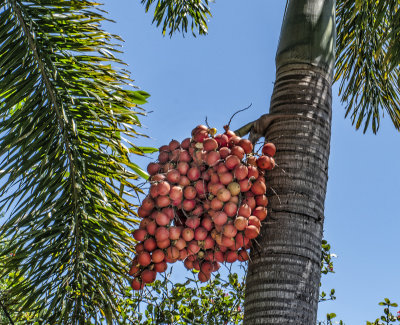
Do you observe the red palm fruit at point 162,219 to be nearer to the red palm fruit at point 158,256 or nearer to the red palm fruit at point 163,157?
the red palm fruit at point 158,256

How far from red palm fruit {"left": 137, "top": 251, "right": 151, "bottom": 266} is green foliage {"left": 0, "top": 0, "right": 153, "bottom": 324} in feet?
1.52

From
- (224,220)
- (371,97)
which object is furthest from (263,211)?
(371,97)

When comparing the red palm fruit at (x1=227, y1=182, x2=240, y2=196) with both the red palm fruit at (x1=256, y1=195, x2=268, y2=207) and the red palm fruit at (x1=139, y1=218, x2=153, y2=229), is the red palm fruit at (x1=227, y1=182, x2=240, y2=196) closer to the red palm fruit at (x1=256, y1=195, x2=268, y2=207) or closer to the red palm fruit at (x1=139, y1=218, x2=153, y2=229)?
the red palm fruit at (x1=256, y1=195, x2=268, y2=207)

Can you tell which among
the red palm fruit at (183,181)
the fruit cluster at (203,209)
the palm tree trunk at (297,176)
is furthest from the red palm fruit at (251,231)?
the red palm fruit at (183,181)

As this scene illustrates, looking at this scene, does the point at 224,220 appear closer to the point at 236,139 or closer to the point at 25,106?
the point at 236,139

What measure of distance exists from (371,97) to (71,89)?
422 centimetres

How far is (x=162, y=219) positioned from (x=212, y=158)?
317 millimetres

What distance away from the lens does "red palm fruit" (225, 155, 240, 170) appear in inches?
86.5

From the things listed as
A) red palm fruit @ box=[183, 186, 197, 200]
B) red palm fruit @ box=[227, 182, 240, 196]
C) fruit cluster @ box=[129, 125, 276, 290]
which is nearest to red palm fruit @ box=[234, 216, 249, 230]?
fruit cluster @ box=[129, 125, 276, 290]

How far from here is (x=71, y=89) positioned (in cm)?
276

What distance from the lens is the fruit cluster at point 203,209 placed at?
7.13 ft

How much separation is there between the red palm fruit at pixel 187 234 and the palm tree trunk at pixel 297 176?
0.27m

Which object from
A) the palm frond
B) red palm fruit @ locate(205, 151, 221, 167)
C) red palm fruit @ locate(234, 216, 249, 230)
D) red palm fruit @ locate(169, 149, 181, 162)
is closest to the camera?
red palm fruit @ locate(234, 216, 249, 230)

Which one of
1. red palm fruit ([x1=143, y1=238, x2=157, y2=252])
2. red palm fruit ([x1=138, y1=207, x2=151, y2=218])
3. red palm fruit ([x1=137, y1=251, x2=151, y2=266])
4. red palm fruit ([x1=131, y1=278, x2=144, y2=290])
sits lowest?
red palm fruit ([x1=131, y1=278, x2=144, y2=290])
